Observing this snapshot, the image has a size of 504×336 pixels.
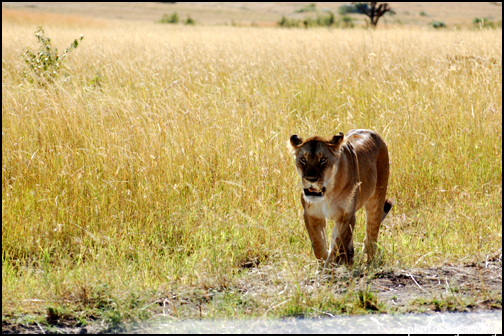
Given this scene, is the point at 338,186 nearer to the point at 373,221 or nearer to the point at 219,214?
the point at 373,221

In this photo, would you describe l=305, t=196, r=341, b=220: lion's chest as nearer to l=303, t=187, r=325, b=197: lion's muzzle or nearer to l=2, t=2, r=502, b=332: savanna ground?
l=303, t=187, r=325, b=197: lion's muzzle

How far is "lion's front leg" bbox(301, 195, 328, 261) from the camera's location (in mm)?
3562

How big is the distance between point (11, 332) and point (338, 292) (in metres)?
1.94

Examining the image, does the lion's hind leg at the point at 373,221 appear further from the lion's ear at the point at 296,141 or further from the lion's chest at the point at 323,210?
the lion's ear at the point at 296,141

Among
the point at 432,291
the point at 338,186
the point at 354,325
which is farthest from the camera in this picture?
the point at 338,186

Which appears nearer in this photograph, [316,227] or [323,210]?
[323,210]

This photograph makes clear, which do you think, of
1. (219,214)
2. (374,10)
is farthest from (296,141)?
(374,10)

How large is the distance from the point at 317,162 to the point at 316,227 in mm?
520

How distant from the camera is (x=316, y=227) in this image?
364 centimetres

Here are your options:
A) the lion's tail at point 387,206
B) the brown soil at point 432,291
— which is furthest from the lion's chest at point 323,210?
the lion's tail at point 387,206

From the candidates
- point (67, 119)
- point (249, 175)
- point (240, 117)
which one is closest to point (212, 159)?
point (249, 175)

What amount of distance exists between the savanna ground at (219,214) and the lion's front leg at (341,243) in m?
0.11

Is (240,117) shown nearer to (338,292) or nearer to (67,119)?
(67,119)

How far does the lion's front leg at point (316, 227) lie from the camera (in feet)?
11.7
